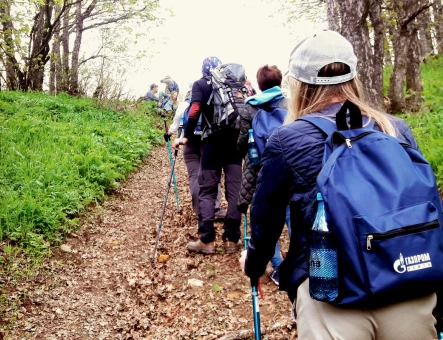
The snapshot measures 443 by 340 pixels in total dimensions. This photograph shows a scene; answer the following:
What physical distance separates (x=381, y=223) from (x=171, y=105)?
1699 cm

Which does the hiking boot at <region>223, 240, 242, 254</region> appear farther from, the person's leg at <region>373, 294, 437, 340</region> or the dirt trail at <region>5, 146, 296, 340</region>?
the person's leg at <region>373, 294, 437, 340</region>

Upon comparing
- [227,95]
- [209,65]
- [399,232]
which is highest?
[209,65]

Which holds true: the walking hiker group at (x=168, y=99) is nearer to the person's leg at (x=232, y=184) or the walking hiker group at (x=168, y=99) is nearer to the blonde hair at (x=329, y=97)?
the person's leg at (x=232, y=184)

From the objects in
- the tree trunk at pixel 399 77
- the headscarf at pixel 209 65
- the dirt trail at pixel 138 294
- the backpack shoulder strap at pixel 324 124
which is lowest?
the dirt trail at pixel 138 294

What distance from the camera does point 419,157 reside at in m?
1.55

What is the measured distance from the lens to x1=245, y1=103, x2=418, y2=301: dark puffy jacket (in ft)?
5.35

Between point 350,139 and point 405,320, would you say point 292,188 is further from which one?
point 405,320

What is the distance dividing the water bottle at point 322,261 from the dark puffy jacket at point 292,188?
0.08 metres

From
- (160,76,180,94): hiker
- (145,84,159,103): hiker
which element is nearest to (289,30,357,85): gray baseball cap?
(160,76,180,94): hiker

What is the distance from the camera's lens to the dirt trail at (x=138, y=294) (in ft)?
12.7

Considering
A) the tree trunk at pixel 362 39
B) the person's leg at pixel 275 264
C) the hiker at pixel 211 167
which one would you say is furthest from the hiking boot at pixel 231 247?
the tree trunk at pixel 362 39

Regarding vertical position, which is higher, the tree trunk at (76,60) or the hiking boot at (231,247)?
the tree trunk at (76,60)

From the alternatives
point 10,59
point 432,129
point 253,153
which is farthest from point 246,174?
point 10,59

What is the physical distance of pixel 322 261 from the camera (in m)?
1.45
